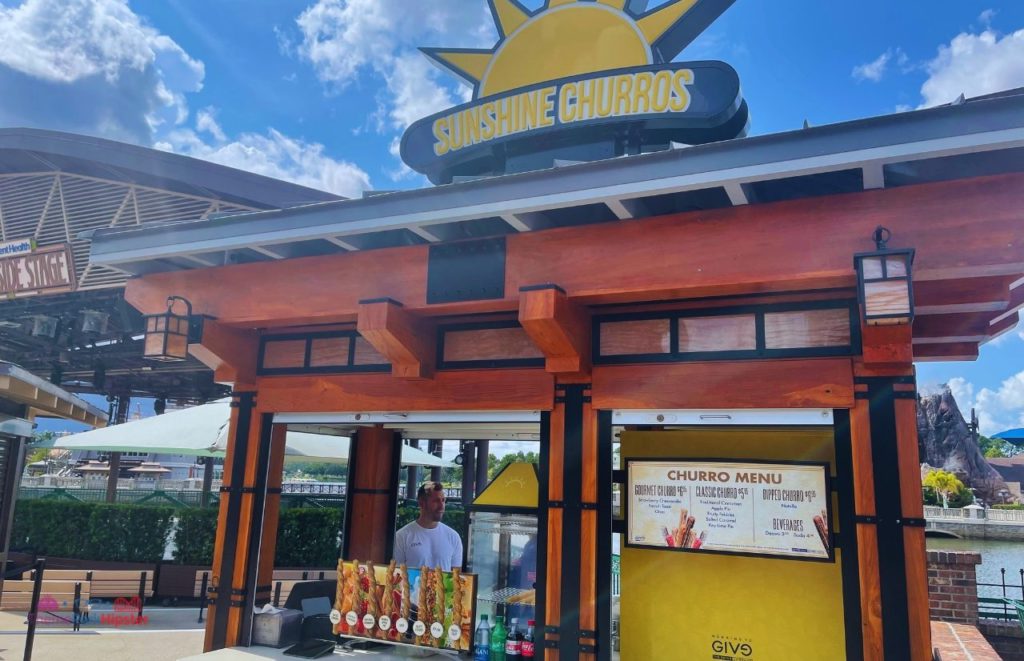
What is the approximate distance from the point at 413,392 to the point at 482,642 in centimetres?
184

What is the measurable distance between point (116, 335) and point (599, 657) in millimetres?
14080

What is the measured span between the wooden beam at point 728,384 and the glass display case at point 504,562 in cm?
137

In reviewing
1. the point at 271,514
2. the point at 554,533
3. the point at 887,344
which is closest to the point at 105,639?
the point at 271,514

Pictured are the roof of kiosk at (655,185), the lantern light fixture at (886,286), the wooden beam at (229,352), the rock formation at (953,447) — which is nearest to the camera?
the roof of kiosk at (655,185)

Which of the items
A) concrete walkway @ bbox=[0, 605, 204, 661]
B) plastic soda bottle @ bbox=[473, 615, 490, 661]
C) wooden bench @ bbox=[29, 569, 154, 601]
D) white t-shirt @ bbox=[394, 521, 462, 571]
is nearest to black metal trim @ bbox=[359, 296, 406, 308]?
plastic soda bottle @ bbox=[473, 615, 490, 661]

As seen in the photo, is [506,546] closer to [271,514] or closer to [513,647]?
[513,647]

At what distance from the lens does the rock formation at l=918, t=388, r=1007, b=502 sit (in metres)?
66.8

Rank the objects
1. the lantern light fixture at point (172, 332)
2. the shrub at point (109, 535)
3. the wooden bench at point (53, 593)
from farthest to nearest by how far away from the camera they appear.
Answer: the shrub at point (109, 535) < the wooden bench at point (53, 593) < the lantern light fixture at point (172, 332)

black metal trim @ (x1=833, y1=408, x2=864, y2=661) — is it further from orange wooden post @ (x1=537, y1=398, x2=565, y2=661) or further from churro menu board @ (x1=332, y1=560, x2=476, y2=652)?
churro menu board @ (x1=332, y1=560, x2=476, y2=652)

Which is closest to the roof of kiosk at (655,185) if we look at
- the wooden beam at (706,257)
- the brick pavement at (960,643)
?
the wooden beam at (706,257)

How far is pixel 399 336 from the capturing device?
4645mm

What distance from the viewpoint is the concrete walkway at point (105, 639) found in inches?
287

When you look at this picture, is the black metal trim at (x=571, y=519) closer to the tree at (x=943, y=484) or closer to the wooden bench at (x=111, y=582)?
the wooden bench at (x=111, y=582)

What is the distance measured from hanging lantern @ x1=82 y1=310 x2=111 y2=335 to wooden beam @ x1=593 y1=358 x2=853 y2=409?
1250cm
